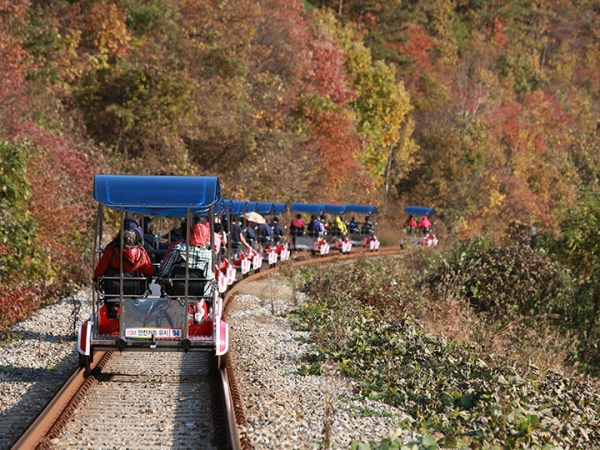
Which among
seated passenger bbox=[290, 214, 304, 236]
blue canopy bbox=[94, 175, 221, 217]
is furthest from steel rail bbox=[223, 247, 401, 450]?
blue canopy bbox=[94, 175, 221, 217]

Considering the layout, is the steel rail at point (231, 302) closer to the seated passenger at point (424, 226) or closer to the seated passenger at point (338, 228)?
the seated passenger at point (338, 228)

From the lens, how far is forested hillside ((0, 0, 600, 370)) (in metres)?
24.6

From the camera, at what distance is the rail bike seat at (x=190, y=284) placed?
11.6 m

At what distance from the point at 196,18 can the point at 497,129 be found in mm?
33503

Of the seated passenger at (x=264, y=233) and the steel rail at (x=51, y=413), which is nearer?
the steel rail at (x=51, y=413)

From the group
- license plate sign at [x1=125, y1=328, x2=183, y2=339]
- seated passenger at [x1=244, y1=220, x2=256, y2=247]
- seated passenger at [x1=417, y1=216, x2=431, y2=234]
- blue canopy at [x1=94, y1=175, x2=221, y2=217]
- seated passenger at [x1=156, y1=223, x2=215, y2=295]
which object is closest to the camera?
blue canopy at [x1=94, y1=175, x2=221, y2=217]

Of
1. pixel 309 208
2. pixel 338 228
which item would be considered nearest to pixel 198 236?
pixel 309 208

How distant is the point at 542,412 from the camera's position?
10.2 m

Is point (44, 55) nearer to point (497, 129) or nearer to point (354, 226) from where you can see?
point (354, 226)

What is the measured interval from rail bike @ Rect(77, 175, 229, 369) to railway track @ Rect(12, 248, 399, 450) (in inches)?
18.4

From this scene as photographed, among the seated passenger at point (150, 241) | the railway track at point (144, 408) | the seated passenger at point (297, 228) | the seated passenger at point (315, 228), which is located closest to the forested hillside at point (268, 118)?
the seated passenger at point (297, 228)

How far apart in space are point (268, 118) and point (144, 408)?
36.2 m

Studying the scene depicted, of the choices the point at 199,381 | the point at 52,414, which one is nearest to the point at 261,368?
the point at 199,381

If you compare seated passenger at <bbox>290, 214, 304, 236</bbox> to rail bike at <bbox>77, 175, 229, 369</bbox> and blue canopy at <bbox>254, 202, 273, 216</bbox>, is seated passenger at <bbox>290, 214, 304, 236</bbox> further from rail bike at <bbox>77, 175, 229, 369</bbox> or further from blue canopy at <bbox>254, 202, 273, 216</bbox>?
rail bike at <bbox>77, 175, 229, 369</bbox>
